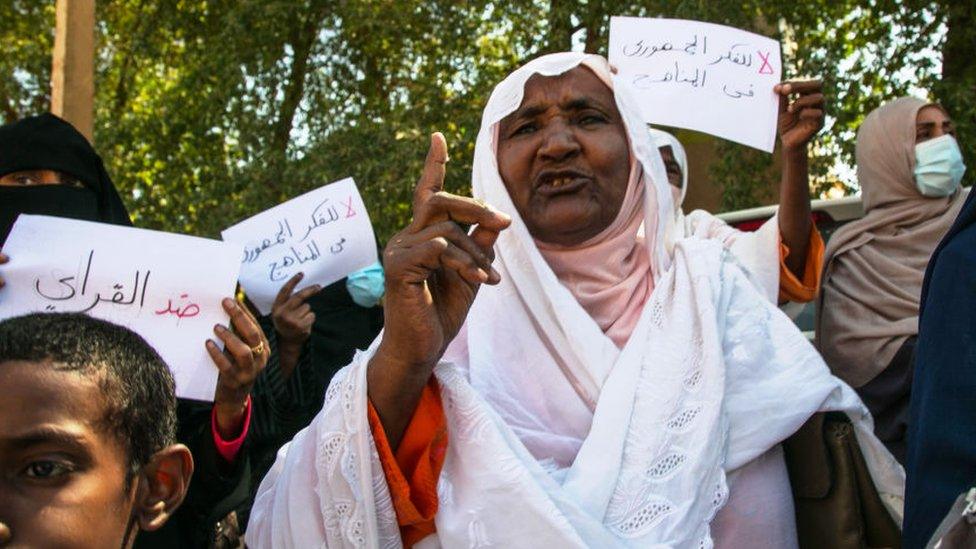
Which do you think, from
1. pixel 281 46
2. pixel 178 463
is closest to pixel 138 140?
pixel 281 46

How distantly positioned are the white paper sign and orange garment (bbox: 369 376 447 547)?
1.69m

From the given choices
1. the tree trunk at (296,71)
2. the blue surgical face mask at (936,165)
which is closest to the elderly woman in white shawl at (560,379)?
the blue surgical face mask at (936,165)

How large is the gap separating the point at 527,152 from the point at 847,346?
168cm

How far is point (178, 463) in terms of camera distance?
219 centimetres

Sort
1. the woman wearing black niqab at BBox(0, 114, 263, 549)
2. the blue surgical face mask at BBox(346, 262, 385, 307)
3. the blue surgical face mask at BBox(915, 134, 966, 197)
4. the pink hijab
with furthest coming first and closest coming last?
the blue surgical face mask at BBox(346, 262, 385, 307) < the blue surgical face mask at BBox(915, 134, 966, 197) < the woman wearing black niqab at BBox(0, 114, 263, 549) < the pink hijab

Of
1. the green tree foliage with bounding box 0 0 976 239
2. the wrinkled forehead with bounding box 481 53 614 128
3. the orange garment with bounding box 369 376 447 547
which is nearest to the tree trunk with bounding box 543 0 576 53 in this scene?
the green tree foliage with bounding box 0 0 976 239

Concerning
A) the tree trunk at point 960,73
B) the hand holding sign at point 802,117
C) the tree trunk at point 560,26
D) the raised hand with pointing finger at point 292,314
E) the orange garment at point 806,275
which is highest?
the tree trunk at point 560,26

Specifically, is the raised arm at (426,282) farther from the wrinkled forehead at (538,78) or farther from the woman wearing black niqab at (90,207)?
the woman wearing black niqab at (90,207)

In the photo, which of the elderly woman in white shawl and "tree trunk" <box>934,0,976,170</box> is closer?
the elderly woman in white shawl

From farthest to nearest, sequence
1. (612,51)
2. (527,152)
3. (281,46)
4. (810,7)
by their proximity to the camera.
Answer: (281,46) < (810,7) < (612,51) < (527,152)

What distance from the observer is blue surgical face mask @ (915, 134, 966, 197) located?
13.5 ft

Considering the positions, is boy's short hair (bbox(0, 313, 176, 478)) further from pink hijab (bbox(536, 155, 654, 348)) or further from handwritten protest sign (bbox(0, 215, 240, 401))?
pink hijab (bbox(536, 155, 654, 348))

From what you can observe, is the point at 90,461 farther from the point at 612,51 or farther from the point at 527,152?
the point at 612,51

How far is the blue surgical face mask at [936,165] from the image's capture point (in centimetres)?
411
